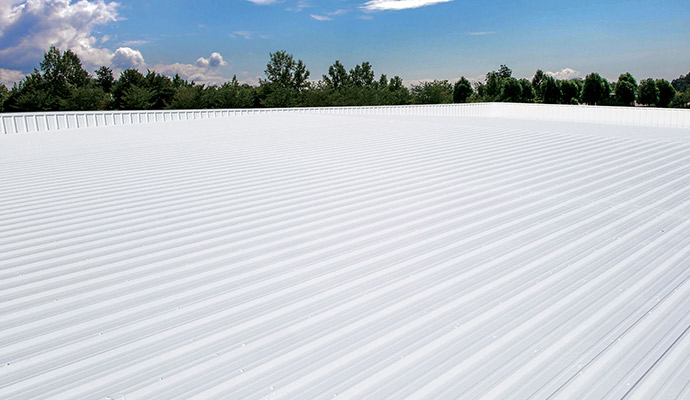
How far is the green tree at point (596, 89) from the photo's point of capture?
111 ft

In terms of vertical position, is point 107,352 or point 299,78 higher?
point 299,78

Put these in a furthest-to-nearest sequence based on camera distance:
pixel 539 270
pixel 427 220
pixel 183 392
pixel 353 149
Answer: pixel 353 149
pixel 427 220
pixel 539 270
pixel 183 392

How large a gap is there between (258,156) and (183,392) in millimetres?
5741

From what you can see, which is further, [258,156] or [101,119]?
[101,119]

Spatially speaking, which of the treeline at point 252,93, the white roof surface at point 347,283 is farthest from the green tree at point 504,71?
the white roof surface at point 347,283

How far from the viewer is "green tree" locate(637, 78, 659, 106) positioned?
3269cm

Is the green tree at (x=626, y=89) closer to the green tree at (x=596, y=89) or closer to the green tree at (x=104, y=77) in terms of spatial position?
Answer: the green tree at (x=596, y=89)

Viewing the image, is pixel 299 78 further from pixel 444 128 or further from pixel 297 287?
pixel 297 287

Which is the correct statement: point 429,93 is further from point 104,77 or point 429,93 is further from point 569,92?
point 104,77

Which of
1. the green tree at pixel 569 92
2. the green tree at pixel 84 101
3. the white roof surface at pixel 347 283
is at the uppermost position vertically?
the green tree at pixel 569 92

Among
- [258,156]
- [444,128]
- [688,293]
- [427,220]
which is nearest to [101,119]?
[258,156]

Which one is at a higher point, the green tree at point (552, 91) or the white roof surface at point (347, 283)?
the green tree at point (552, 91)

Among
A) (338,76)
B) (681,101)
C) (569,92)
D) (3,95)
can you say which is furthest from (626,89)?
(3,95)

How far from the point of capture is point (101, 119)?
13.7 m
